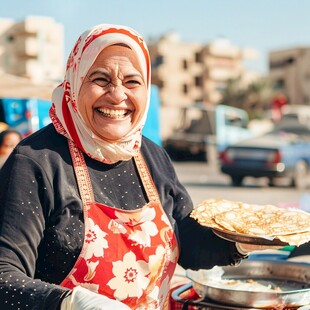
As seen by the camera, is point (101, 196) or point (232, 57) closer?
point (101, 196)

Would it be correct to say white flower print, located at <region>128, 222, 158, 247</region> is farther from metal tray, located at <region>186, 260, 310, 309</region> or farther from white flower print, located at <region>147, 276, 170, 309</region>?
metal tray, located at <region>186, 260, 310, 309</region>

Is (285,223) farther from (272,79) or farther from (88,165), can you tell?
(272,79)

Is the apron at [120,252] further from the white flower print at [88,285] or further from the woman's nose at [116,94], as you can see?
the woman's nose at [116,94]

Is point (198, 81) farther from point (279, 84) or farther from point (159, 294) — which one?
point (159, 294)

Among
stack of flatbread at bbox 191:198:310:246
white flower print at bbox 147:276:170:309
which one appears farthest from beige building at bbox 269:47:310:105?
white flower print at bbox 147:276:170:309

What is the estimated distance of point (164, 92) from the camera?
6569cm

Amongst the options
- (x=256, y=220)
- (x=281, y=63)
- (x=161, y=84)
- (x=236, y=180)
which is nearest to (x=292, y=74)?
(x=281, y=63)

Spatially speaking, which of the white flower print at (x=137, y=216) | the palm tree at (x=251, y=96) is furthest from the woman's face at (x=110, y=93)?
the palm tree at (x=251, y=96)

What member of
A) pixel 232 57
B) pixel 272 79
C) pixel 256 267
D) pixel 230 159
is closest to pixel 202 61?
pixel 232 57

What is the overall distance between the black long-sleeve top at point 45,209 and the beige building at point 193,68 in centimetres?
6170

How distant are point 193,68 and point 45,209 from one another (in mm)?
67536

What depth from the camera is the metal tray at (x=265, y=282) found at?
256 centimetres

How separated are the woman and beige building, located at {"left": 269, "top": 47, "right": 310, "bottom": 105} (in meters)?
72.3

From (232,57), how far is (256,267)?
70.1 meters
